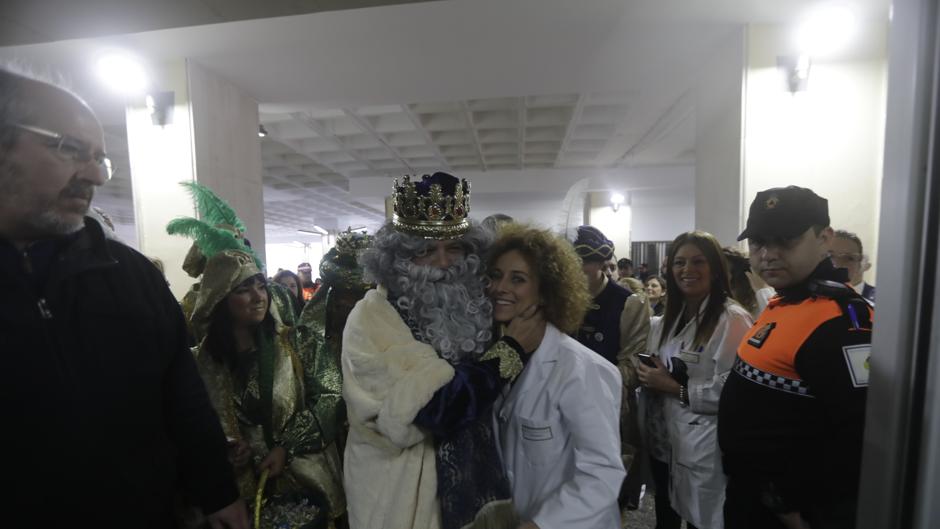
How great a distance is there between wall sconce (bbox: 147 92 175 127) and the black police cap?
14.2 ft

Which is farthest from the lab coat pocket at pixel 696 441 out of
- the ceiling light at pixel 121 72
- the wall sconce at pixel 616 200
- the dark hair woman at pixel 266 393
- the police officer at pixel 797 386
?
the wall sconce at pixel 616 200

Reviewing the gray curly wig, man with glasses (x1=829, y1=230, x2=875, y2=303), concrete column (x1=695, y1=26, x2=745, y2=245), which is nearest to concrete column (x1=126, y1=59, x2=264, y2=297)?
the gray curly wig

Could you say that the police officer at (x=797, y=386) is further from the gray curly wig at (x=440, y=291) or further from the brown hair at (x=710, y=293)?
the gray curly wig at (x=440, y=291)

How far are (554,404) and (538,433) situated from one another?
0.35 ft

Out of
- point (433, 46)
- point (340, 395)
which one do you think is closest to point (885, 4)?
point (433, 46)

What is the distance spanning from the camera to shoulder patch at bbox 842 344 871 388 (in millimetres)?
1037

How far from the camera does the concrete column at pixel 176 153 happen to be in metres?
3.35

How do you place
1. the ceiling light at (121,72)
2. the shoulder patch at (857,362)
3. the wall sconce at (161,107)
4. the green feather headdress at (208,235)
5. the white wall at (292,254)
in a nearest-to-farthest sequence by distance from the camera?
the shoulder patch at (857,362) < the green feather headdress at (208,235) < the ceiling light at (121,72) < the wall sconce at (161,107) < the white wall at (292,254)

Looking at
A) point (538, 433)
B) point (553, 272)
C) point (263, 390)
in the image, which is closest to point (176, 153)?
point (263, 390)

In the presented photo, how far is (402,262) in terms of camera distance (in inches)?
53.4

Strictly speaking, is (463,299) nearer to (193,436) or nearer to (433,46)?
(193,436)

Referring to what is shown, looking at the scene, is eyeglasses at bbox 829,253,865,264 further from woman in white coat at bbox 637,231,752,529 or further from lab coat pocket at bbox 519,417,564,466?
lab coat pocket at bbox 519,417,564,466

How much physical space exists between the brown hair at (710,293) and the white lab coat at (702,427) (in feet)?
0.09

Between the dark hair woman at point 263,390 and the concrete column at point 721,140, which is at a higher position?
the concrete column at point 721,140
